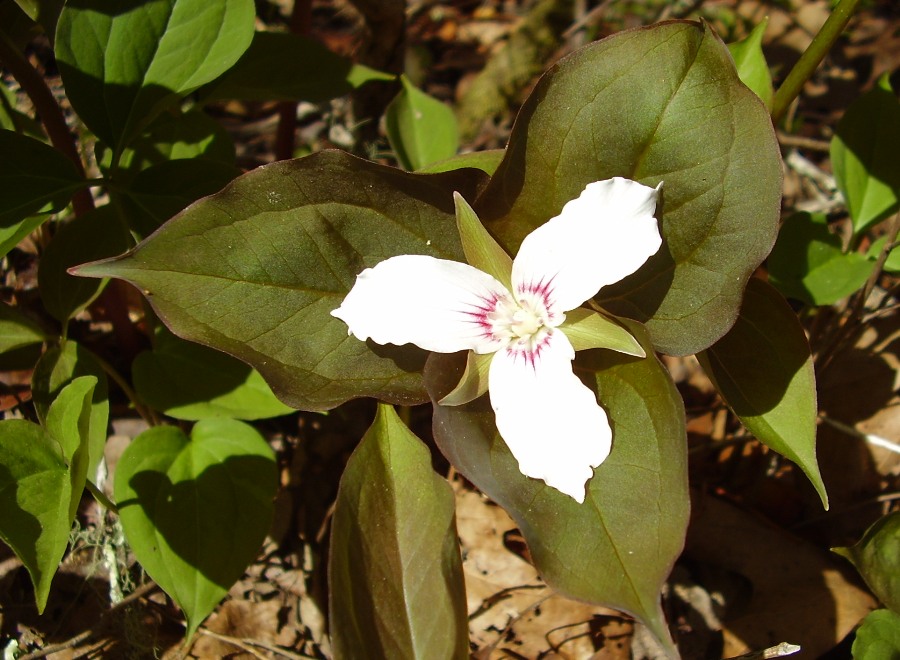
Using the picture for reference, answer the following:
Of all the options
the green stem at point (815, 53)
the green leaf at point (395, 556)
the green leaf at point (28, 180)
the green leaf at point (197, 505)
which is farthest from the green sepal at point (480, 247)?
the green leaf at point (28, 180)

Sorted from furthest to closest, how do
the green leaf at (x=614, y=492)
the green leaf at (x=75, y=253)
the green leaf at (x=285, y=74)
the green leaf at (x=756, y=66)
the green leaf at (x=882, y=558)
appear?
1. the green leaf at (x=285, y=74)
2. the green leaf at (x=75, y=253)
3. the green leaf at (x=756, y=66)
4. the green leaf at (x=882, y=558)
5. the green leaf at (x=614, y=492)

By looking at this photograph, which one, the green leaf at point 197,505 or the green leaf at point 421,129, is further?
the green leaf at point 421,129

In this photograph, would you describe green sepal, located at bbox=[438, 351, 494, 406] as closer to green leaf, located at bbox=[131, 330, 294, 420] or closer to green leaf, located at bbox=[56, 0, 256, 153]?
green leaf, located at bbox=[131, 330, 294, 420]

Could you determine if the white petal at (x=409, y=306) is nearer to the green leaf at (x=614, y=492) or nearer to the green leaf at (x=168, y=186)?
the green leaf at (x=614, y=492)

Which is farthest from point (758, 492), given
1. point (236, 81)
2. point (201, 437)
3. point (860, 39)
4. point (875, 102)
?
point (860, 39)

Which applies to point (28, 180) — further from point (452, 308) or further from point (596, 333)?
point (596, 333)

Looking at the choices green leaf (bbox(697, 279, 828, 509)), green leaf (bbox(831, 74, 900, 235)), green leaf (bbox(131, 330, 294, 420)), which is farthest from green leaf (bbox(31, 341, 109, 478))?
green leaf (bbox(831, 74, 900, 235))
